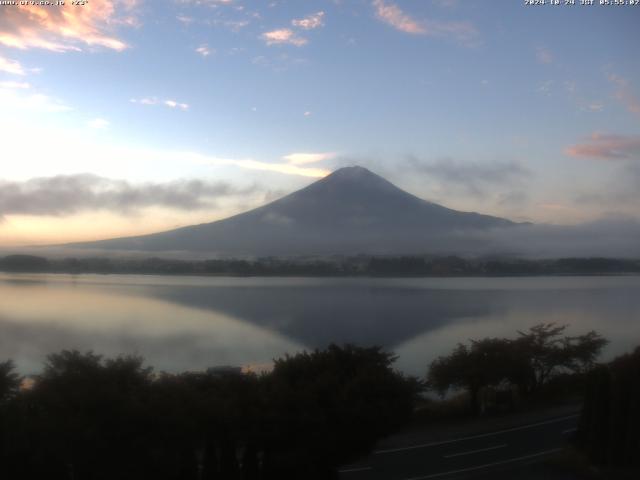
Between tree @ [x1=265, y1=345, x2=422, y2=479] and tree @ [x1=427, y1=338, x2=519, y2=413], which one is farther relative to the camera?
tree @ [x1=427, y1=338, x2=519, y2=413]

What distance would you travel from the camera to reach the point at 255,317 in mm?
18234

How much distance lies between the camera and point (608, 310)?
22.3m

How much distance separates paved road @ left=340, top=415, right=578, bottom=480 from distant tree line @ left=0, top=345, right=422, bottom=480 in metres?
0.84

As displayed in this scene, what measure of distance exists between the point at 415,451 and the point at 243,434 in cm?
333

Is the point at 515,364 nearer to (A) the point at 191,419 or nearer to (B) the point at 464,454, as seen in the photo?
(B) the point at 464,454

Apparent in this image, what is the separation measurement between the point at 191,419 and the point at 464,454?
4097 millimetres

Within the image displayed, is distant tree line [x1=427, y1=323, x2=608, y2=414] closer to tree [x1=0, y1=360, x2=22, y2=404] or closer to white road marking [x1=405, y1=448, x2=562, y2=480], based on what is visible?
white road marking [x1=405, y1=448, x2=562, y2=480]

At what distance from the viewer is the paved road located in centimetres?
701

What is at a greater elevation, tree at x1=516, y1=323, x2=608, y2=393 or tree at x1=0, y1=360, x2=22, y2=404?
tree at x1=0, y1=360, x2=22, y2=404

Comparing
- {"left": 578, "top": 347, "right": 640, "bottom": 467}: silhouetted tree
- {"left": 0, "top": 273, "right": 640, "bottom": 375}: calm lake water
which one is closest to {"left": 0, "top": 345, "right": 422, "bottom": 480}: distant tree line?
{"left": 578, "top": 347, "right": 640, "bottom": 467}: silhouetted tree

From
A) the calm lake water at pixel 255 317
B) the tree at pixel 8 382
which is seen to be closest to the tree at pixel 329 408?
the tree at pixel 8 382

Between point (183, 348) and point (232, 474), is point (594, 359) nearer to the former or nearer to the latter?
point (183, 348)

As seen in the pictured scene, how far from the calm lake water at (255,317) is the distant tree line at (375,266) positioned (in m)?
0.87

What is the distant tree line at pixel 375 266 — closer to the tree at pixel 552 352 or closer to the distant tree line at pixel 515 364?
the distant tree line at pixel 515 364
